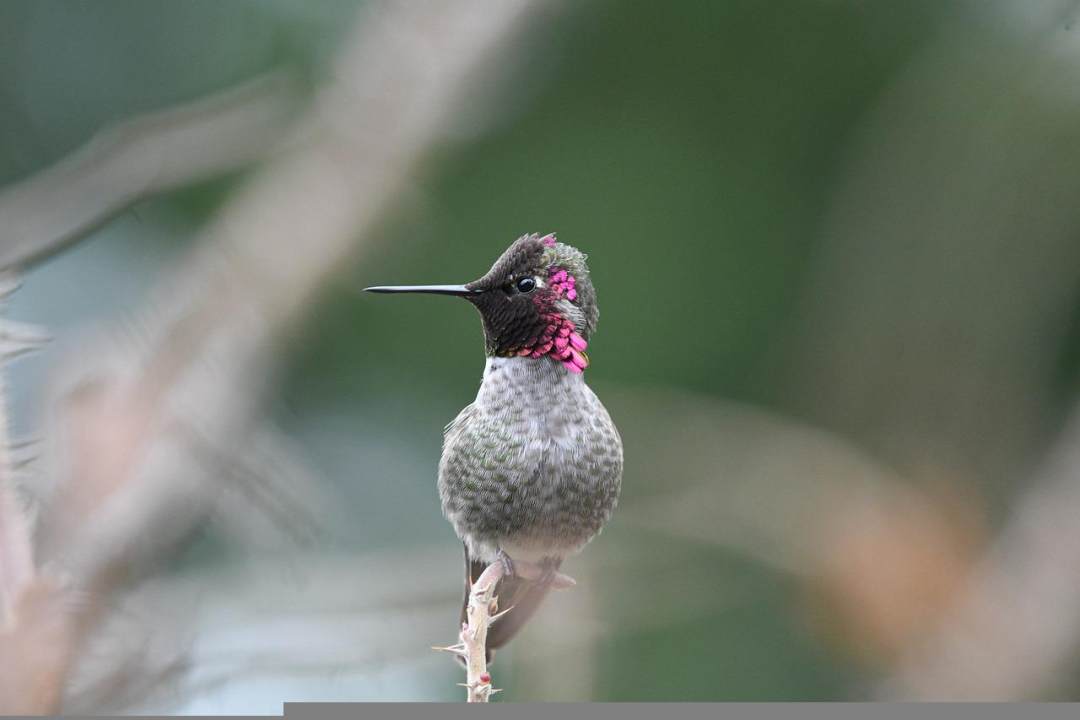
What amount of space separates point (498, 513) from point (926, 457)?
4.11 meters

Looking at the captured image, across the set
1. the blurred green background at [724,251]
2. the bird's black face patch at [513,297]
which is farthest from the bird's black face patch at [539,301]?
the blurred green background at [724,251]

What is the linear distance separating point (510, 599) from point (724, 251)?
4266 millimetres

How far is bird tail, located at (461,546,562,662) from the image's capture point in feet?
3.86

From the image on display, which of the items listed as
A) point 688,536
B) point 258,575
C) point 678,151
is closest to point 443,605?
point 258,575

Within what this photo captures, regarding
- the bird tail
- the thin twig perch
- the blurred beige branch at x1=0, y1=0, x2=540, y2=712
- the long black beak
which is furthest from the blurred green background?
the long black beak

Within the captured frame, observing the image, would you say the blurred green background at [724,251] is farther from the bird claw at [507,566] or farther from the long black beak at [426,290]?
the long black beak at [426,290]

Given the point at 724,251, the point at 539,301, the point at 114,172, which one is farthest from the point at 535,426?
the point at 724,251

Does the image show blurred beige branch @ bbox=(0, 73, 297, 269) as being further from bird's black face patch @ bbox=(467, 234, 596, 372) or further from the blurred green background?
the blurred green background

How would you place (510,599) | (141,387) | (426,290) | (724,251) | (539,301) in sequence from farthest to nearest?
(724,251) < (141,387) < (510,599) < (539,301) < (426,290)

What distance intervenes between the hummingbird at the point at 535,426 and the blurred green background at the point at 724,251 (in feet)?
9.58

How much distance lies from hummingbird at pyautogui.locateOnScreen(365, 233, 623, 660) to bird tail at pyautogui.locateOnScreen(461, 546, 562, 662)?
0.08 feet

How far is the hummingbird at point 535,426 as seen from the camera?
1.03m

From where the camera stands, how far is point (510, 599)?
1.23m

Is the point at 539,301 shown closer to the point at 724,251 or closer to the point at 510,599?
the point at 510,599
